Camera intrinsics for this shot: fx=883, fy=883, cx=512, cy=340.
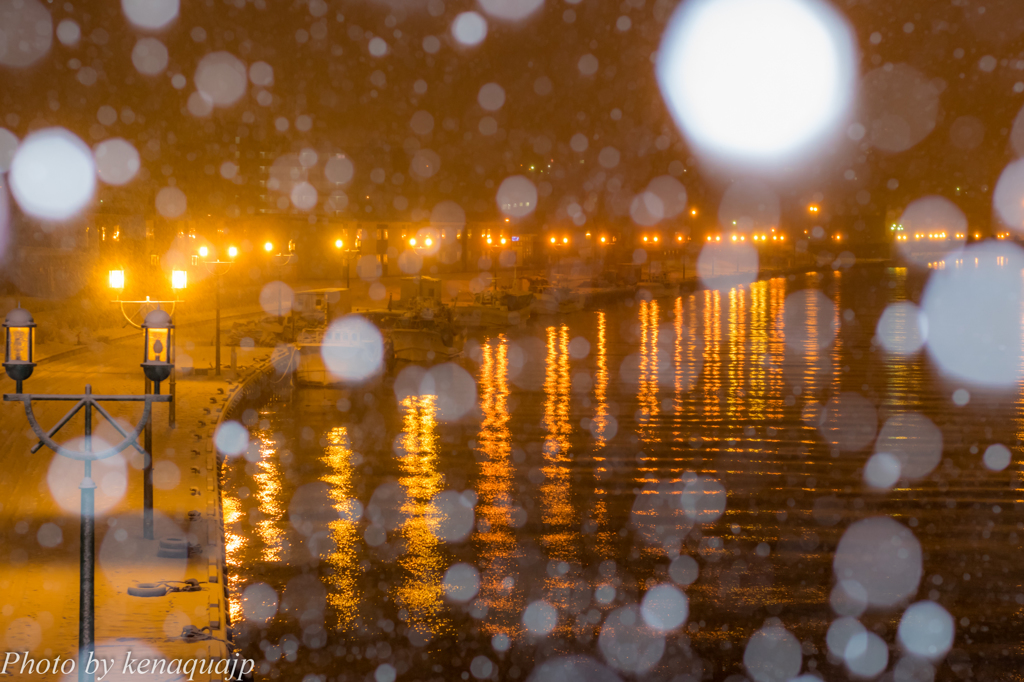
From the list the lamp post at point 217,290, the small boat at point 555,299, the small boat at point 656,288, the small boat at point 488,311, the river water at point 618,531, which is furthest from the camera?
the small boat at point 656,288

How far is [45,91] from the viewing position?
37500 mm

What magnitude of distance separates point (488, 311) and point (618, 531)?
113 feet

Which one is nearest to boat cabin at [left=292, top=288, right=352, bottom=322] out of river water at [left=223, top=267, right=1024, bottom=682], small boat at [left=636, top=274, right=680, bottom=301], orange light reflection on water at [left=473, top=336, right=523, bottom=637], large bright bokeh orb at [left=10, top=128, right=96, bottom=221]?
river water at [left=223, top=267, right=1024, bottom=682]

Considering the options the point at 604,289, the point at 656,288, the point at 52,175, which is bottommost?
the point at 604,289

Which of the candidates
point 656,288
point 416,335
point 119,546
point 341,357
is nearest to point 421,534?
point 119,546

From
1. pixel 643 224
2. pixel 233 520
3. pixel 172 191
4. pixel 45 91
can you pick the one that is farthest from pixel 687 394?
pixel 643 224

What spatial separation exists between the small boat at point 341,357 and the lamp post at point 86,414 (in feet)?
59.7

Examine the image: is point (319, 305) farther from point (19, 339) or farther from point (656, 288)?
point (656, 288)

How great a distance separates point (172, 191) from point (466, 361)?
22.9 meters

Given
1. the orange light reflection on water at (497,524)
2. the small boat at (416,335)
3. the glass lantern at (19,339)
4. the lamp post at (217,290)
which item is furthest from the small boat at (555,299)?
the glass lantern at (19,339)

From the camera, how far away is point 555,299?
57.3 m

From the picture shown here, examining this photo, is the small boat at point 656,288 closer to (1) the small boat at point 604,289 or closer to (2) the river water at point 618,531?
(1) the small boat at point 604,289

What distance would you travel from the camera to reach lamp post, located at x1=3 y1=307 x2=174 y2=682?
661 cm

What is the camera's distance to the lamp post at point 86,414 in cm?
661
